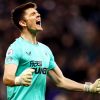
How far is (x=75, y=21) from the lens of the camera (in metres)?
15.0

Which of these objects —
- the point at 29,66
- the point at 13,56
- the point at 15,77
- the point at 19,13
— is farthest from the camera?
the point at 19,13

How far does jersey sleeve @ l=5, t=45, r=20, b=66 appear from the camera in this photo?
765 centimetres

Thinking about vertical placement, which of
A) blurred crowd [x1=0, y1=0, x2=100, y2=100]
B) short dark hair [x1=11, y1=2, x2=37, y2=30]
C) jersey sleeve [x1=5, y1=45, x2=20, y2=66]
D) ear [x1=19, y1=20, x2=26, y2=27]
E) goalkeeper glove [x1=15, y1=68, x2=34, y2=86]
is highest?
short dark hair [x1=11, y1=2, x2=37, y2=30]

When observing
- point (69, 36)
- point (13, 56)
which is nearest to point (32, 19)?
point (13, 56)

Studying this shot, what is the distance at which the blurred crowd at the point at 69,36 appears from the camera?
1303 centimetres

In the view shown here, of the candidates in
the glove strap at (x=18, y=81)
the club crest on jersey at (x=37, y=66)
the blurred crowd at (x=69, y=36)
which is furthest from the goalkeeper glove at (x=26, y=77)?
the blurred crowd at (x=69, y=36)

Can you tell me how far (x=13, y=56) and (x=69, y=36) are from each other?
711 centimetres

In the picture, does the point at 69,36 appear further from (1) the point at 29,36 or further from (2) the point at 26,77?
(2) the point at 26,77

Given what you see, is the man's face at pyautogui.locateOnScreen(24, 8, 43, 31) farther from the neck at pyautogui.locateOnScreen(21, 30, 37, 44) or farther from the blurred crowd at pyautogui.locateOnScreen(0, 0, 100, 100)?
the blurred crowd at pyautogui.locateOnScreen(0, 0, 100, 100)

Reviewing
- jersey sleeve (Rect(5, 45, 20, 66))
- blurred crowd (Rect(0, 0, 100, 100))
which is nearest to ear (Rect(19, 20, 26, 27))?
jersey sleeve (Rect(5, 45, 20, 66))

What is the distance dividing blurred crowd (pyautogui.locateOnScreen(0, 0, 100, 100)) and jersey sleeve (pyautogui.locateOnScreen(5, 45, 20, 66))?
490 cm

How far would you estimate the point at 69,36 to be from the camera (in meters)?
14.7

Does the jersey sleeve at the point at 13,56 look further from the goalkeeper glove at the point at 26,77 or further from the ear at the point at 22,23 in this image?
the ear at the point at 22,23

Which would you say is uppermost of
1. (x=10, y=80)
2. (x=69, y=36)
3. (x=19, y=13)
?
(x=19, y=13)
